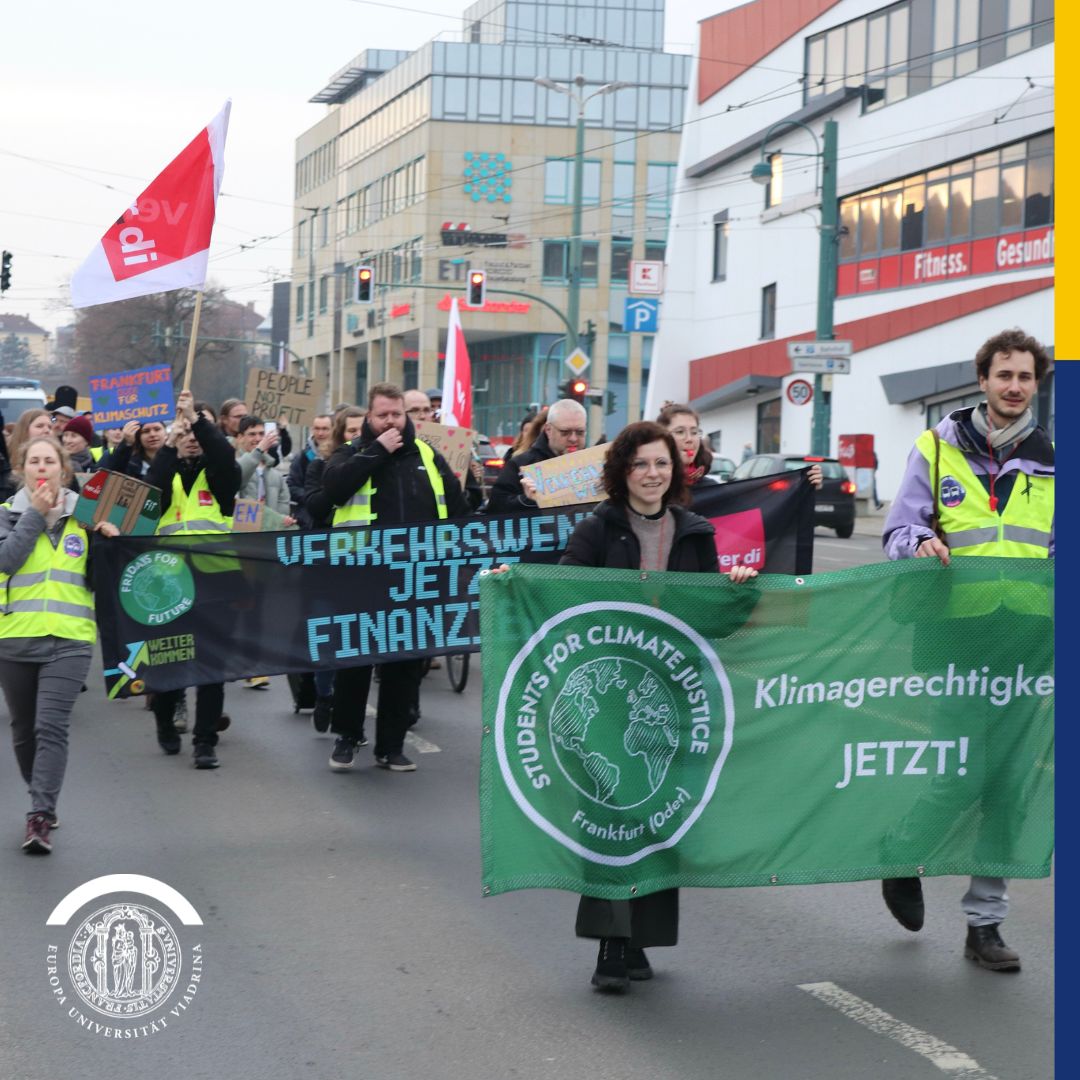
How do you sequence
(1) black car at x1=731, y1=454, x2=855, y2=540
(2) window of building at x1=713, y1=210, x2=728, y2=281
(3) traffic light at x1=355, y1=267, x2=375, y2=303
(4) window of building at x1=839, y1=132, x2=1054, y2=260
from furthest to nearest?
(2) window of building at x1=713, y1=210, x2=728, y2=281 < (4) window of building at x1=839, y1=132, x2=1054, y2=260 < (3) traffic light at x1=355, y1=267, x2=375, y2=303 < (1) black car at x1=731, y1=454, x2=855, y2=540

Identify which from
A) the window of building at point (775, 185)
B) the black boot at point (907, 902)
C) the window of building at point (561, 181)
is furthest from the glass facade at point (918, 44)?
the black boot at point (907, 902)

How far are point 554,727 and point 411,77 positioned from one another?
260 ft

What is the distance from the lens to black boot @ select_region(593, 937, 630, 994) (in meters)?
5.48

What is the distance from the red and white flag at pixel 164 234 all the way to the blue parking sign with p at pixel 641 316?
945 inches


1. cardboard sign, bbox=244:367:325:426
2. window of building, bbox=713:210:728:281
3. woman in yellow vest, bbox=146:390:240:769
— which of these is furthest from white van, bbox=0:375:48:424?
woman in yellow vest, bbox=146:390:240:769

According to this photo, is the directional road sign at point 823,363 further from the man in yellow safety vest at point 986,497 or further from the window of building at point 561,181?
the window of building at point 561,181

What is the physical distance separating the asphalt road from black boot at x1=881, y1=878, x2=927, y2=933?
0.10m

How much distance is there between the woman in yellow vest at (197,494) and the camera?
9.45 meters

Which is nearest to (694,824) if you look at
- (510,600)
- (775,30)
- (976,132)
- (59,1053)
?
(510,600)

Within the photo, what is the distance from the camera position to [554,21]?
100 m

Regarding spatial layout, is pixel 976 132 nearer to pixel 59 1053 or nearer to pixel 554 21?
pixel 59 1053

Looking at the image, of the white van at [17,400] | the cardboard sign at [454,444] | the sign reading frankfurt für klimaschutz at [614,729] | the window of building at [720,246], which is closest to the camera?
the sign reading frankfurt für klimaschutz at [614,729]

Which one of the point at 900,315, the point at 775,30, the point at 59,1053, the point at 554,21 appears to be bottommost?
the point at 59,1053

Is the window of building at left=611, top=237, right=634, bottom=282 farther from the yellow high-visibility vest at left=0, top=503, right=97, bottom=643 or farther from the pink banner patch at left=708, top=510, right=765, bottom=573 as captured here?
the yellow high-visibility vest at left=0, top=503, right=97, bottom=643
